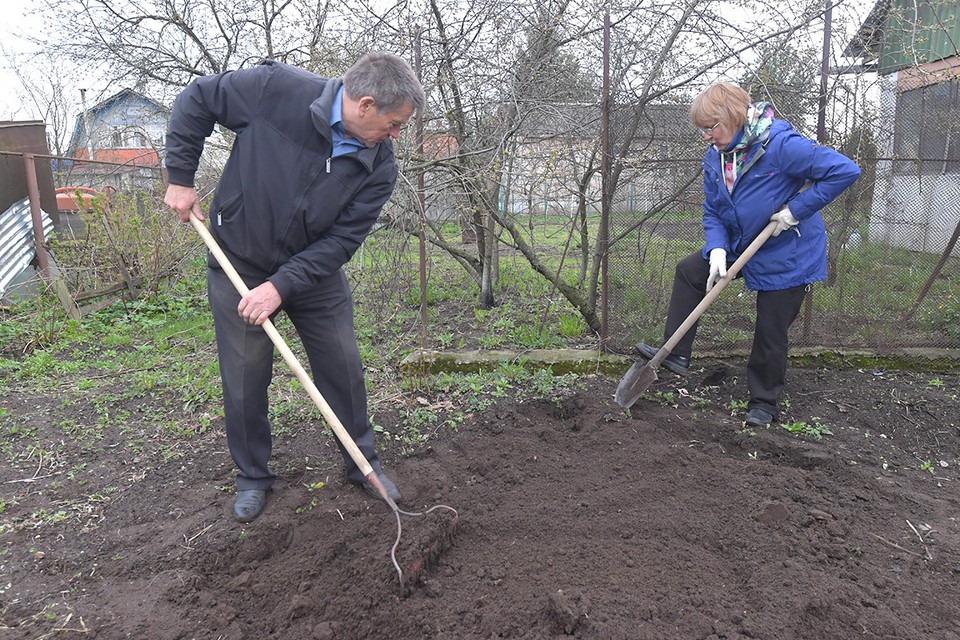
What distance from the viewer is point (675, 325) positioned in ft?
12.7

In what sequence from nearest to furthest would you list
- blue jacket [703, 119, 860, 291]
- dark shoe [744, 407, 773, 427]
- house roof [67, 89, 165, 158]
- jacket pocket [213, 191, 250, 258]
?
jacket pocket [213, 191, 250, 258], blue jacket [703, 119, 860, 291], dark shoe [744, 407, 773, 427], house roof [67, 89, 165, 158]

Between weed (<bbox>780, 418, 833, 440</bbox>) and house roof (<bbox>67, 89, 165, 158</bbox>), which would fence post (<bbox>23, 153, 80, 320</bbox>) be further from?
weed (<bbox>780, 418, 833, 440</bbox>)

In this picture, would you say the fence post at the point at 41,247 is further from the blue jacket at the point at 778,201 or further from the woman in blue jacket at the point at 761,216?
the blue jacket at the point at 778,201

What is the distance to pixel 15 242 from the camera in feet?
22.8

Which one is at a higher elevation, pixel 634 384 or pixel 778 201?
pixel 778 201

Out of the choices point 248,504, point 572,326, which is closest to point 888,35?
point 572,326

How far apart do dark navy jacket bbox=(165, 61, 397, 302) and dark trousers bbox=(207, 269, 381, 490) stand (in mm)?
157

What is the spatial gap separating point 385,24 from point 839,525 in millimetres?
4316

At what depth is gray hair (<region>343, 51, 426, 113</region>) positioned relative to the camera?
2.46 metres

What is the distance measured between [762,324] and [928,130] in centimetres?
199

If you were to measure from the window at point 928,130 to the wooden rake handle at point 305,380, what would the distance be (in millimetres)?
3906

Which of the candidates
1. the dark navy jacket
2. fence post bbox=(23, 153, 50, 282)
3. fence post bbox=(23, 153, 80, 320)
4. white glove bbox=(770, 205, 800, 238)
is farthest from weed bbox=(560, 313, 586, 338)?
fence post bbox=(23, 153, 50, 282)

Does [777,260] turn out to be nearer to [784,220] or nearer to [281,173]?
[784,220]

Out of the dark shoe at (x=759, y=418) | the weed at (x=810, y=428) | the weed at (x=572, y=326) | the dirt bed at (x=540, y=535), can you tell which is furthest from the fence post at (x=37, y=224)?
the weed at (x=810, y=428)
